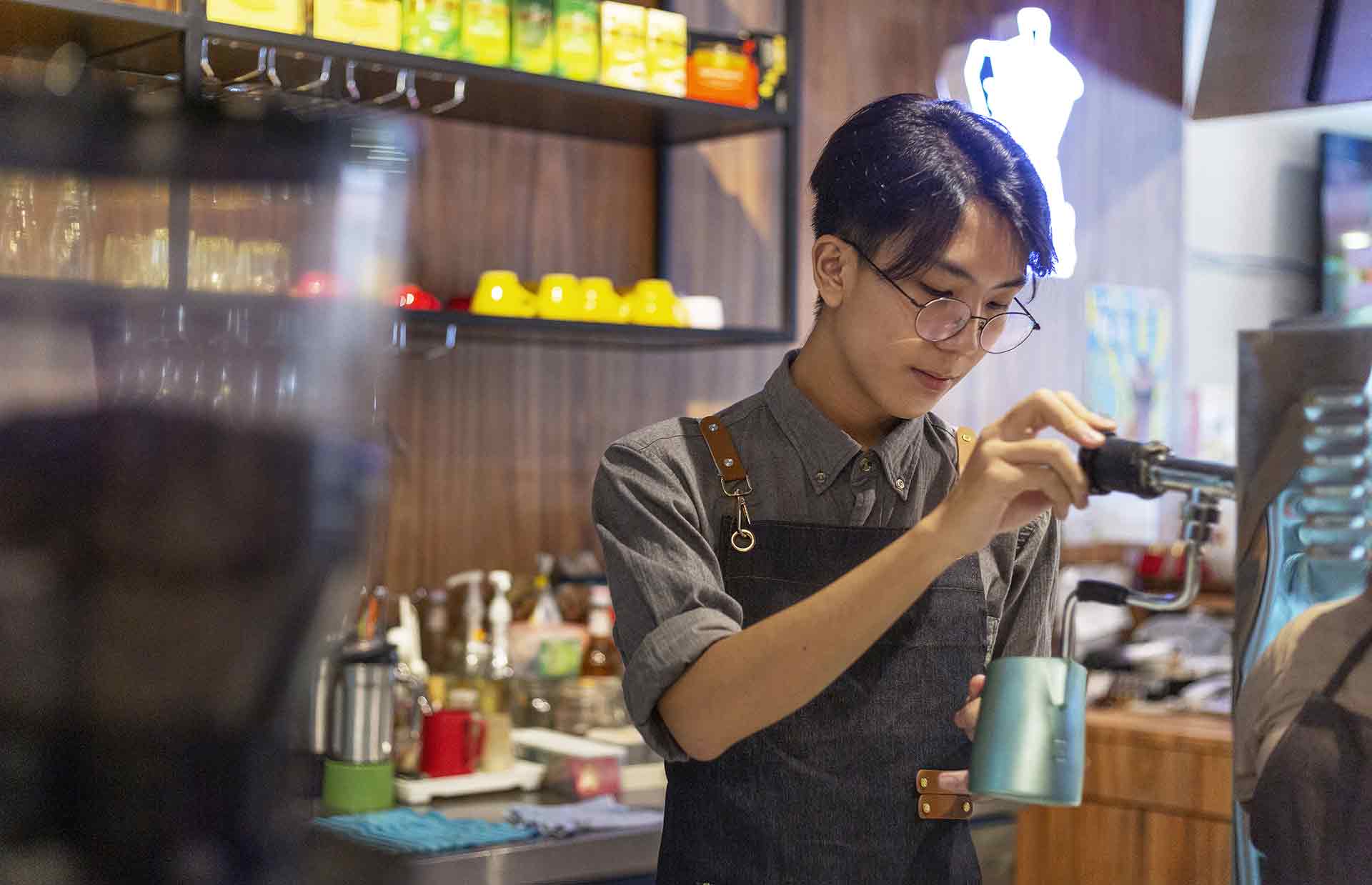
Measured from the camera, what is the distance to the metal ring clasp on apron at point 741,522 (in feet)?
4.74

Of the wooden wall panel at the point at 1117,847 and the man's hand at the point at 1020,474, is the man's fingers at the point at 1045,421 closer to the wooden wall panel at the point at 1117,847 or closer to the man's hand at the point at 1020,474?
the man's hand at the point at 1020,474

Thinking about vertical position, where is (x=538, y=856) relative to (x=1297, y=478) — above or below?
below

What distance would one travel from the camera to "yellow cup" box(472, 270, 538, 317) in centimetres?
294

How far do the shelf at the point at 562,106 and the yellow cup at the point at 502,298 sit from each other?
0.38 meters

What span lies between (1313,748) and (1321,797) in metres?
0.03

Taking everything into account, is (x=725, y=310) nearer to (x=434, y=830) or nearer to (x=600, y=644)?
(x=600, y=644)

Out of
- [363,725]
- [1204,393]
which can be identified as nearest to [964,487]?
Answer: [363,725]

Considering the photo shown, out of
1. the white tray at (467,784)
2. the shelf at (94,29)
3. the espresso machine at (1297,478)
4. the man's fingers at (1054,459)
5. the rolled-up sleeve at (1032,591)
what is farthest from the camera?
the white tray at (467,784)

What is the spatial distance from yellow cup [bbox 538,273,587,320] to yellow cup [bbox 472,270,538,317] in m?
0.02

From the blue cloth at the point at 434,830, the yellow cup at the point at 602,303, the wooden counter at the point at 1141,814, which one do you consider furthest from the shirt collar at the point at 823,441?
the wooden counter at the point at 1141,814

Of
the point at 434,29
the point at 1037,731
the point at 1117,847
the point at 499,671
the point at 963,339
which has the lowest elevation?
the point at 1117,847

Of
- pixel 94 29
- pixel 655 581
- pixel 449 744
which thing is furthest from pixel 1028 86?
pixel 655 581

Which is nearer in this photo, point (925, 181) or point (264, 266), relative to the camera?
point (264, 266)

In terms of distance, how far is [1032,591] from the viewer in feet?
5.11
